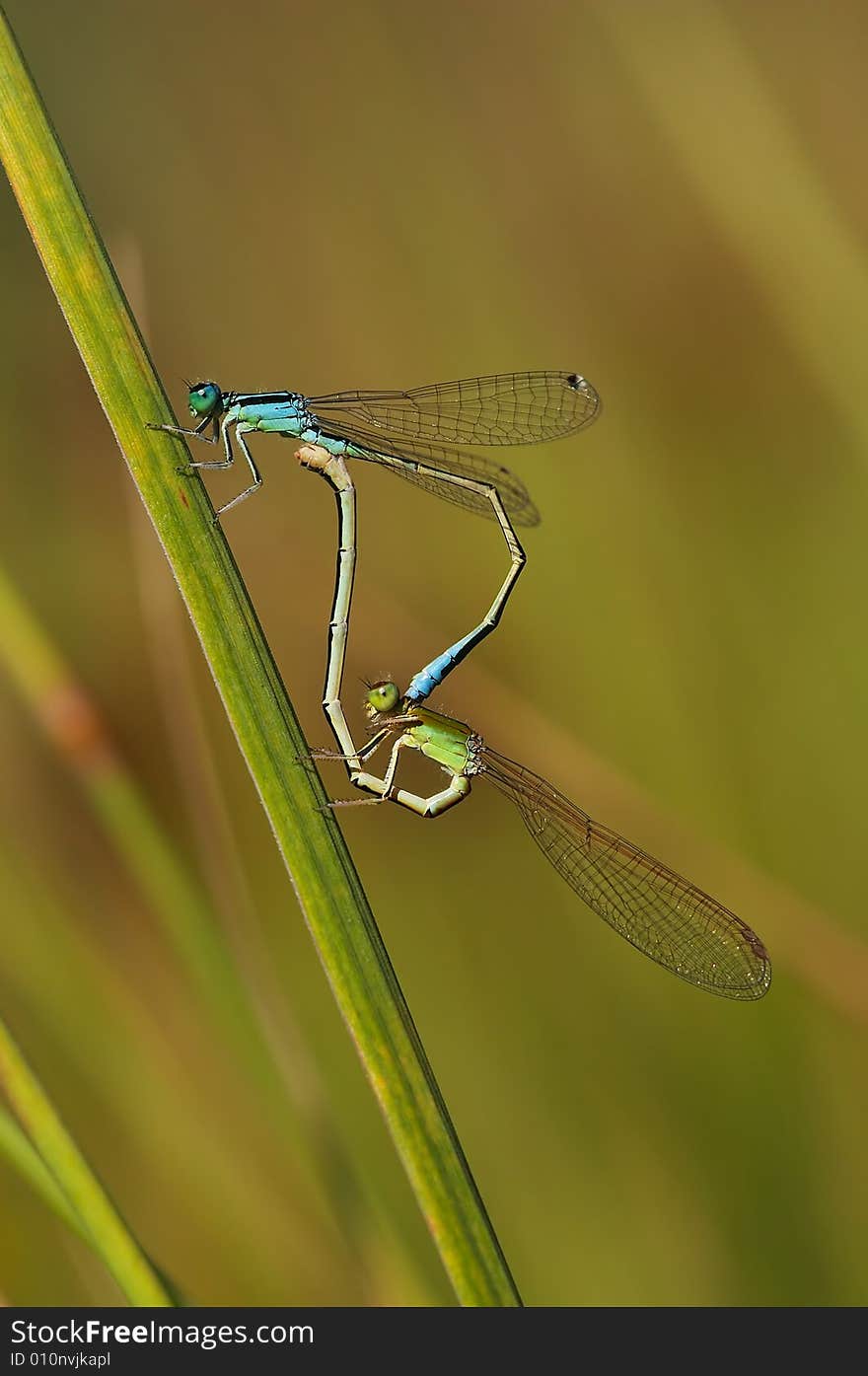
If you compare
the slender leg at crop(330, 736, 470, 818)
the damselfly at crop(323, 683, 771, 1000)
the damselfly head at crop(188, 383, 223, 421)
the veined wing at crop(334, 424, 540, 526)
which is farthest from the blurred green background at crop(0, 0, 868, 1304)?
the veined wing at crop(334, 424, 540, 526)

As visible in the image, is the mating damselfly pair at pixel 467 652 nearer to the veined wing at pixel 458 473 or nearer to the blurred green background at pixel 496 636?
the veined wing at pixel 458 473

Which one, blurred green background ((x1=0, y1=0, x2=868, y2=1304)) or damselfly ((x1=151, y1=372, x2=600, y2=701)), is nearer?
damselfly ((x1=151, y1=372, x2=600, y2=701))

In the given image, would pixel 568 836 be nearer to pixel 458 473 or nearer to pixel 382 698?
pixel 382 698

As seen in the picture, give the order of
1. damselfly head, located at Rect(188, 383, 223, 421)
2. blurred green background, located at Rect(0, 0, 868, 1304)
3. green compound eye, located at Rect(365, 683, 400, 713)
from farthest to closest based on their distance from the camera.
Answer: blurred green background, located at Rect(0, 0, 868, 1304) < green compound eye, located at Rect(365, 683, 400, 713) < damselfly head, located at Rect(188, 383, 223, 421)

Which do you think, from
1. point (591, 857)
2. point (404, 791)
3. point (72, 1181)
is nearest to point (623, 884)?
point (591, 857)

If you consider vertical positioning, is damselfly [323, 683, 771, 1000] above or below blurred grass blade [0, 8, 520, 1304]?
below

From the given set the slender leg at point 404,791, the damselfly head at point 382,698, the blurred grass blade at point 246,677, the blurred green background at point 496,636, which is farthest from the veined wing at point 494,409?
the blurred grass blade at point 246,677

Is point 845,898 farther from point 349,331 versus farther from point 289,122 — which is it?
point 289,122

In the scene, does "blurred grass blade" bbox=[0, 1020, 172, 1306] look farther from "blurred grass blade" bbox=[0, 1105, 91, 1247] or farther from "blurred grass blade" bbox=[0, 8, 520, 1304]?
"blurred grass blade" bbox=[0, 8, 520, 1304]
